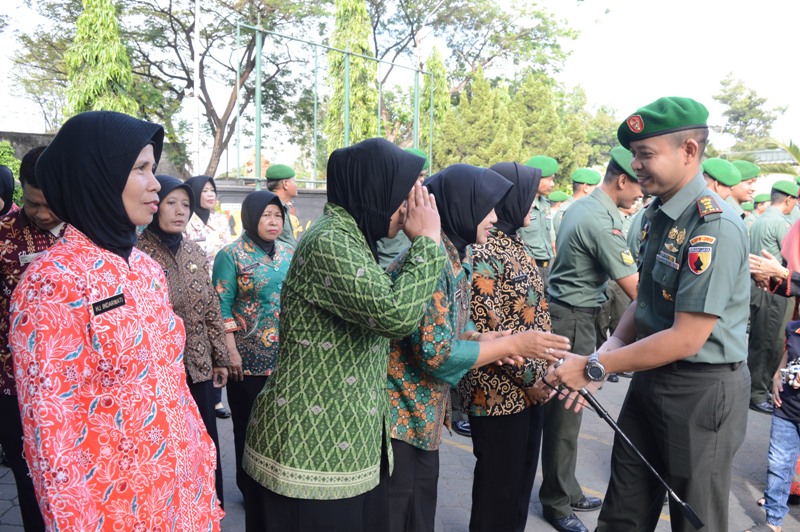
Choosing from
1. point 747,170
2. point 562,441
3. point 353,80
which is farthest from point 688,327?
point 353,80

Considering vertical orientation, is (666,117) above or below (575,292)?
above

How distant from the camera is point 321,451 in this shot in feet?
6.55

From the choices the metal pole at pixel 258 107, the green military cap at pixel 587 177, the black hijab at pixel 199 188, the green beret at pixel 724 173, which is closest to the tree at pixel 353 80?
the metal pole at pixel 258 107

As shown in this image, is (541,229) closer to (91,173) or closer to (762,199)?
(762,199)

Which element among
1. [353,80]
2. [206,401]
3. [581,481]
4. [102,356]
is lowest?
[581,481]

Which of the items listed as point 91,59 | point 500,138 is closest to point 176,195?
point 91,59

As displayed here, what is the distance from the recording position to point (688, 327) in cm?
236

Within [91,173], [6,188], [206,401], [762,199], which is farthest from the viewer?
[762,199]

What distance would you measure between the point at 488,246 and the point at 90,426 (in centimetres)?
204

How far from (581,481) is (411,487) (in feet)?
8.55

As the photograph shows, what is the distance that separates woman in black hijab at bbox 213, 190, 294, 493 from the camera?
393cm

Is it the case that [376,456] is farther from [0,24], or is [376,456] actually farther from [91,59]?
[0,24]

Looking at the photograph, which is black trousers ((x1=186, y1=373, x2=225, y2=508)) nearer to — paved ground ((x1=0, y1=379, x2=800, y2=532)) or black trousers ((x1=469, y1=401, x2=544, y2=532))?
paved ground ((x1=0, y1=379, x2=800, y2=532))

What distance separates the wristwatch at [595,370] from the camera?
2.64 metres
